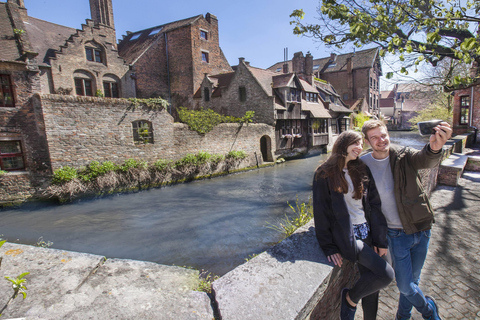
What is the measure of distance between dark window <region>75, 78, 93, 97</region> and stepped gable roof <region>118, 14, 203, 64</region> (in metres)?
5.11

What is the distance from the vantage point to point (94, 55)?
19.2 metres

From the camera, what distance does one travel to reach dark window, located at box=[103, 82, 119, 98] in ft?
66.9

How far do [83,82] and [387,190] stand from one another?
21782 mm

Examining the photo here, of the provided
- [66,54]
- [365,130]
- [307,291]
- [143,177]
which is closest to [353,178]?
[365,130]

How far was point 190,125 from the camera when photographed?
55.7 ft

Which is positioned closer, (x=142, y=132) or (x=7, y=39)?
(x=7, y=39)

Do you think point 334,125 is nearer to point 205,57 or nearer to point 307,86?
point 307,86

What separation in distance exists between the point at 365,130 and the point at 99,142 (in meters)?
13.9

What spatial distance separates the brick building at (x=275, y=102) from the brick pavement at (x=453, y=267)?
1649 cm

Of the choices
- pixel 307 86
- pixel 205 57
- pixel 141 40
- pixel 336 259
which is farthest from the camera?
pixel 141 40

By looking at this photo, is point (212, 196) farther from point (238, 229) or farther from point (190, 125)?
point (190, 125)

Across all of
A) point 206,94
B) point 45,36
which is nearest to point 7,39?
point 45,36

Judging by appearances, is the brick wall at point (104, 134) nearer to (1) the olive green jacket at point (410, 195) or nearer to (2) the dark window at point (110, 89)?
(2) the dark window at point (110, 89)

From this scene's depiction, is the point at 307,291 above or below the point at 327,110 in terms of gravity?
below
